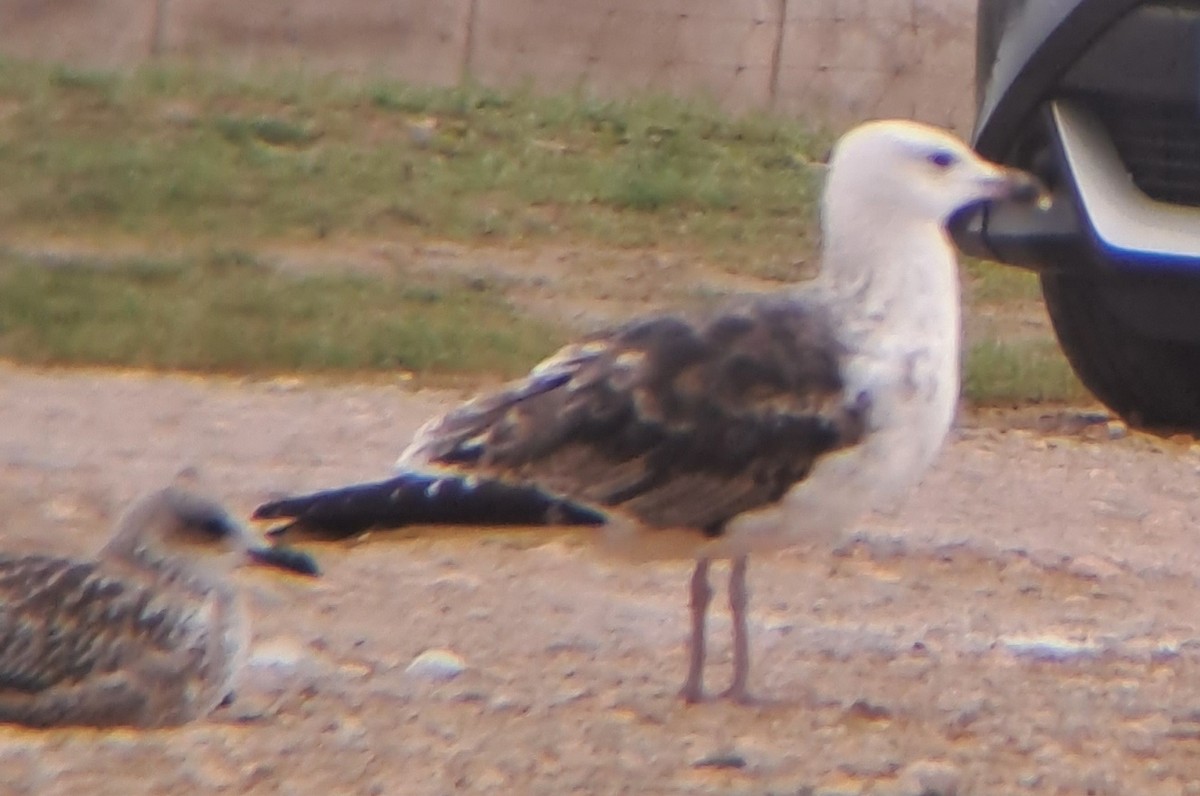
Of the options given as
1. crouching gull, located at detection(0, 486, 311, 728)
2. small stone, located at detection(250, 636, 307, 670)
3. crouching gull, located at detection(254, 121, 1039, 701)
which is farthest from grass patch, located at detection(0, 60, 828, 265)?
crouching gull, located at detection(254, 121, 1039, 701)

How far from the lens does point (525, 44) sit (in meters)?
16.8

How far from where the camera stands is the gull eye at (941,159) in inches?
200

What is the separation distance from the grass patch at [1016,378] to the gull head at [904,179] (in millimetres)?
4207

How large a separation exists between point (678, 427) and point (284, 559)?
0.86 meters

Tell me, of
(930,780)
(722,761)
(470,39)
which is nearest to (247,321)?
(722,761)

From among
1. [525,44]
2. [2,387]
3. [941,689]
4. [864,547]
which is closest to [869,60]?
[525,44]

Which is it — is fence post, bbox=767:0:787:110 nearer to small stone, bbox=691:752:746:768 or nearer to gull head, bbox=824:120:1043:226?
gull head, bbox=824:120:1043:226

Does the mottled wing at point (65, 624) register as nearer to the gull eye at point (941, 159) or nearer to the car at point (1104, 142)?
the gull eye at point (941, 159)

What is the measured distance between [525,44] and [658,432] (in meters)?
12.2

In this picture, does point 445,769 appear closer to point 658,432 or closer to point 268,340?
point 658,432

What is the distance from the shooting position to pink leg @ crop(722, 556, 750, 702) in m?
4.91

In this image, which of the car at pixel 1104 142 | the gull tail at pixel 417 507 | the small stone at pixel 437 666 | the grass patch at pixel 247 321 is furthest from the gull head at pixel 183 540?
the grass patch at pixel 247 321

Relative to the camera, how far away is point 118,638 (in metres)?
4.98

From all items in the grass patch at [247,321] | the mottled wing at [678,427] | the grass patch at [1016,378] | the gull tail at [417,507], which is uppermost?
the mottled wing at [678,427]
